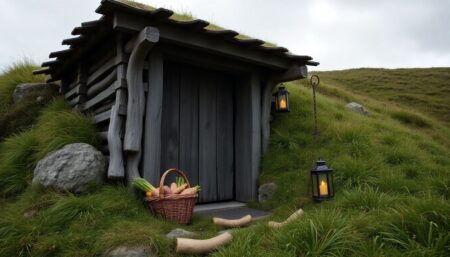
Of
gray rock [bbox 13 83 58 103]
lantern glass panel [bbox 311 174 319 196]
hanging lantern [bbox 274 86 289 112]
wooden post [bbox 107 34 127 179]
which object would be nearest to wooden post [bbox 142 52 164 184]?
wooden post [bbox 107 34 127 179]

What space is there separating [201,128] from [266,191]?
144 cm

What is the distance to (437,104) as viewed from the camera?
17188 millimetres

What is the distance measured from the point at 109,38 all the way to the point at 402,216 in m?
4.25

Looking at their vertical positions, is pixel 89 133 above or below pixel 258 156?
above

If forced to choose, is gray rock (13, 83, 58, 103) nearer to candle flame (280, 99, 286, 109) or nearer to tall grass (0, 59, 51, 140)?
tall grass (0, 59, 51, 140)

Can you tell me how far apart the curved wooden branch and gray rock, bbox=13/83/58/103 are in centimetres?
358

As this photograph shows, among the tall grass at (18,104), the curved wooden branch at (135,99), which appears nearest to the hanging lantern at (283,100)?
the curved wooden branch at (135,99)

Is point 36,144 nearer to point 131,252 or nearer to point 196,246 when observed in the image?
point 131,252

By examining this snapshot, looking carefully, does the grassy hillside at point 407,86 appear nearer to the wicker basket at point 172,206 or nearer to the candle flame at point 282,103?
the candle flame at point 282,103

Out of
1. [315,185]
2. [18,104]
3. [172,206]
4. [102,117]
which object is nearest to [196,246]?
[172,206]

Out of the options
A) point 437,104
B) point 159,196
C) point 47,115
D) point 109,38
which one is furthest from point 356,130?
point 437,104

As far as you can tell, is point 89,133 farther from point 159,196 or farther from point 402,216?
point 402,216

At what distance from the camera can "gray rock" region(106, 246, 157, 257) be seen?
2947 millimetres

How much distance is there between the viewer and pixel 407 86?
21391 mm
